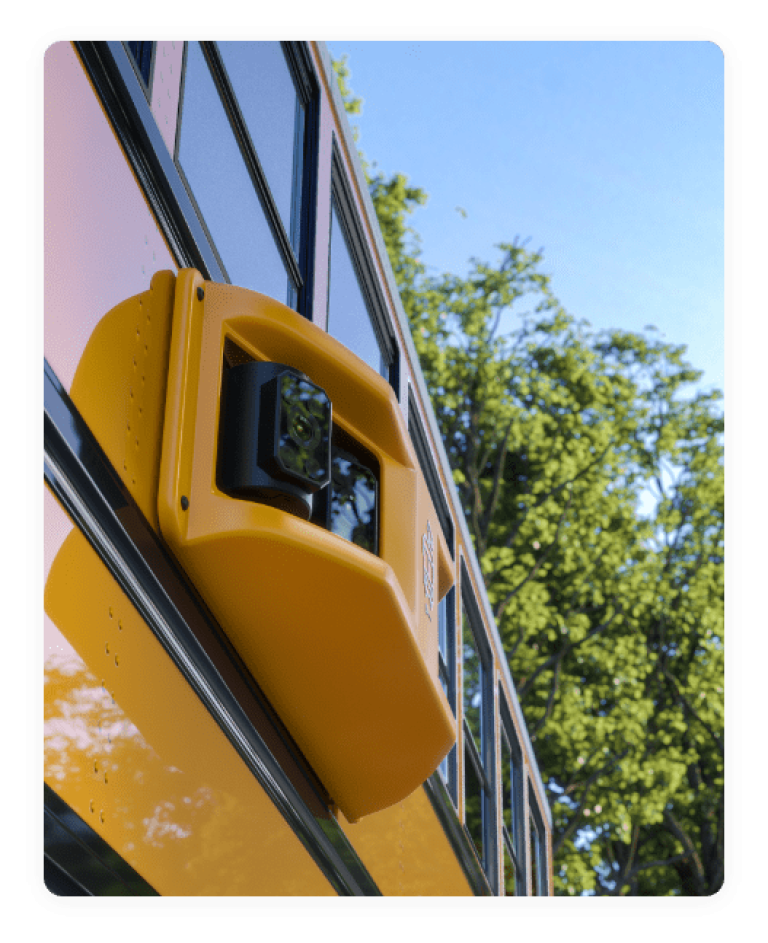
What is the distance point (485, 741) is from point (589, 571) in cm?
746

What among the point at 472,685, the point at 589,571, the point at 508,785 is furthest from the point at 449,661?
the point at 589,571

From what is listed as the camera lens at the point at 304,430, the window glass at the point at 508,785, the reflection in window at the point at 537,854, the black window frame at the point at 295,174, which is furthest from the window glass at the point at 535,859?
the camera lens at the point at 304,430

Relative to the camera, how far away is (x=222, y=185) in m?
2.02

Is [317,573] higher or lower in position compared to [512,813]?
lower

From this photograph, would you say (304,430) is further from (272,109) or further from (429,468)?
(429,468)

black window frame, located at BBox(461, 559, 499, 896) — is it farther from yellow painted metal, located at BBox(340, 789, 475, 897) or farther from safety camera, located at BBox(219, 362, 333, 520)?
Answer: safety camera, located at BBox(219, 362, 333, 520)

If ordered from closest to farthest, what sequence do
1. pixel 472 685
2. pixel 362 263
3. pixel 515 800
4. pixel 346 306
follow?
pixel 346 306 < pixel 362 263 < pixel 472 685 < pixel 515 800

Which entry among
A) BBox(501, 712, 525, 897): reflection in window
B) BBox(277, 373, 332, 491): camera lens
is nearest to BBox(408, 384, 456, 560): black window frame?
BBox(501, 712, 525, 897): reflection in window

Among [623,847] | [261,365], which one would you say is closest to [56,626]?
[261,365]

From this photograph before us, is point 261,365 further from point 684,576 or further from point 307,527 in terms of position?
point 684,576

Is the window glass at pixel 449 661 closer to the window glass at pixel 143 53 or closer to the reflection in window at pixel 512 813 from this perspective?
the reflection in window at pixel 512 813
